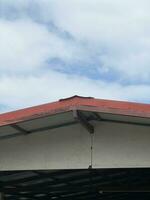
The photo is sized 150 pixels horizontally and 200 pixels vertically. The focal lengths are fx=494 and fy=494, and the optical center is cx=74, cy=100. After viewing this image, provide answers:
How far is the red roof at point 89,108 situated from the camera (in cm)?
797

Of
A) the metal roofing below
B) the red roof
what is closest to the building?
the red roof

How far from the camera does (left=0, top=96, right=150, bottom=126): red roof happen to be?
797cm

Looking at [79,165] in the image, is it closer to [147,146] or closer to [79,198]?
[147,146]

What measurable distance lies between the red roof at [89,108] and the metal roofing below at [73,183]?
230 cm

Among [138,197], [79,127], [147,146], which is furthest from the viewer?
[138,197]

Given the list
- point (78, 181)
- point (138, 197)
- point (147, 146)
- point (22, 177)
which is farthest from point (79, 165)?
point (138, 197)

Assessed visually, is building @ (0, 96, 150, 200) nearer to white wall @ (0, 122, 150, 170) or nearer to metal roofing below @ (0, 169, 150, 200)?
white wall @ (0, 122, 150, 170)

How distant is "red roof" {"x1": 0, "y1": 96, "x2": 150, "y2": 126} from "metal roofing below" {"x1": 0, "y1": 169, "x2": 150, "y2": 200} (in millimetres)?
2304

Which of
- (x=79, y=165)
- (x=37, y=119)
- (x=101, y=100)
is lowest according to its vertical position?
(x=79, y=165)

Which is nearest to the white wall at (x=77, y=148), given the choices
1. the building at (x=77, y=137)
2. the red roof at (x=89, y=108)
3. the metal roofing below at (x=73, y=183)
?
the building at (x=77, y=137)

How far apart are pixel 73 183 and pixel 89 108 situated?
5.87 m

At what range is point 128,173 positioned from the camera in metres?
12.5

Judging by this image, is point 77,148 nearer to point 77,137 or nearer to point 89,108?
point 77,137

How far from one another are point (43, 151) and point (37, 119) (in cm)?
86
